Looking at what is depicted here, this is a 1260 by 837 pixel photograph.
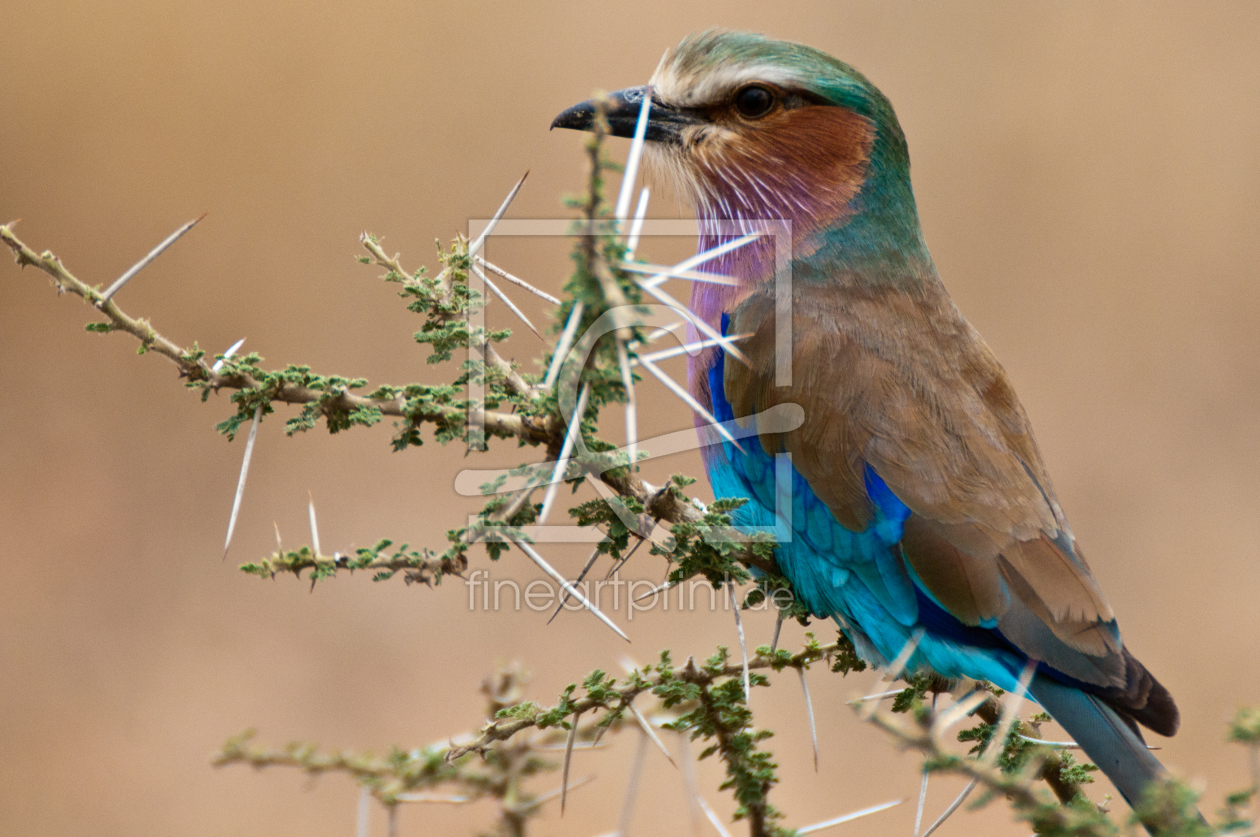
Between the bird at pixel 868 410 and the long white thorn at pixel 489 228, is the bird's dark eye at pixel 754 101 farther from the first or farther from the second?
the long white thorn at pixel 489 228

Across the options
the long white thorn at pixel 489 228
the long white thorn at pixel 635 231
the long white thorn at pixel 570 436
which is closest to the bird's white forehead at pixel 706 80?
the long white thorn at pixel 489 228

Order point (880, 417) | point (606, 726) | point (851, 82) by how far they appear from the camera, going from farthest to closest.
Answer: point (851, 82), point (880, 417), point (606, 726)

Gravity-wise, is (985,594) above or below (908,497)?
below

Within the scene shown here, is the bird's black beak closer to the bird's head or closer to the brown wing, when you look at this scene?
the bird's head

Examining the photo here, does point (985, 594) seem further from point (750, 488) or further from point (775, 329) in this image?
point (775, 329)

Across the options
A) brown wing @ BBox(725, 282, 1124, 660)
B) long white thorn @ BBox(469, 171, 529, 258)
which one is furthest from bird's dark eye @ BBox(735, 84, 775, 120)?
long white thorn @ BBox(469, 171, 529, 258)

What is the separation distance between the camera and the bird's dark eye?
6.35ft

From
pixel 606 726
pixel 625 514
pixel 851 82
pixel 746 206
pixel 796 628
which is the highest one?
pixel 851 82

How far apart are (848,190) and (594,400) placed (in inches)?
44.7

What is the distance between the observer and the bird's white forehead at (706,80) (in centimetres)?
Result: 190

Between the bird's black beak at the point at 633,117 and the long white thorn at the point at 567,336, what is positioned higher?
the bird's black beak at the point at 633,117

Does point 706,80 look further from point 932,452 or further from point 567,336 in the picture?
Answer: point 567,336

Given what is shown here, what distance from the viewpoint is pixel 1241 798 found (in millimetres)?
841

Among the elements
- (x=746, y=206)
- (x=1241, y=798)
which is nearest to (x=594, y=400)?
(x=1241, y=798)
